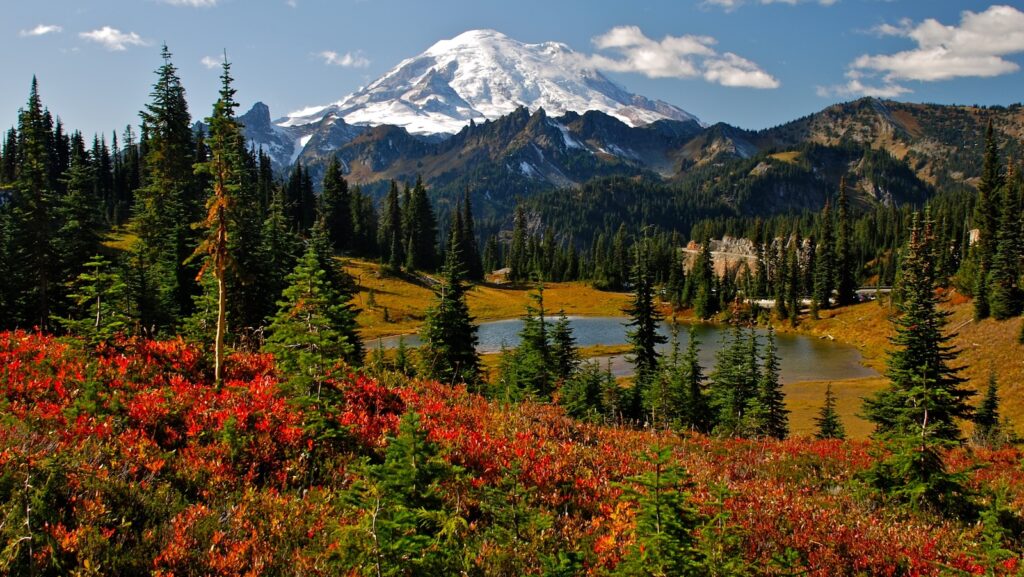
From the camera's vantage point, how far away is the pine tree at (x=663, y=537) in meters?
5.64

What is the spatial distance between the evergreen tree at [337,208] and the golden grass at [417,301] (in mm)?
7196

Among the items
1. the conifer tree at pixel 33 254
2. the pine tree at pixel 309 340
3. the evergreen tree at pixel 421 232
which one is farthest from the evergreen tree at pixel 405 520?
the evergreen tree at pixel 421 232

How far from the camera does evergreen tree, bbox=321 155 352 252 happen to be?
115188 millimetres

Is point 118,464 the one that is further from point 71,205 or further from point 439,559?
point 71,205

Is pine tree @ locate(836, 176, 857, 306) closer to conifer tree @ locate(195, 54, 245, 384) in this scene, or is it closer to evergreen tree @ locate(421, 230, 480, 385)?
evergreen tree @ locate(421, 230, 480, 385)

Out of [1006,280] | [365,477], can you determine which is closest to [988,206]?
[1006,280]

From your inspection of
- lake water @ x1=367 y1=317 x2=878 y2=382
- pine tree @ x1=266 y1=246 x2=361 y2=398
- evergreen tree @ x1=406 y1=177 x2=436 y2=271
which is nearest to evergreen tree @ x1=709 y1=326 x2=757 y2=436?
Result: lake water @ x1=367 y1=317 x2=878 y2=382

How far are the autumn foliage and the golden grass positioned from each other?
53.1 m

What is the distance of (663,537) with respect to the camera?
557 centimetres

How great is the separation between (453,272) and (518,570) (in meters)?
28.7

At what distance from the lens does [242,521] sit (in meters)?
6.61

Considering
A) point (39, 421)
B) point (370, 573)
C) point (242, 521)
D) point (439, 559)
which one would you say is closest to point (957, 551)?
point (439, 559)

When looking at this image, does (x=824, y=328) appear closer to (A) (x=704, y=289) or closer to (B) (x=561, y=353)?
(A) (x=704, y=289)

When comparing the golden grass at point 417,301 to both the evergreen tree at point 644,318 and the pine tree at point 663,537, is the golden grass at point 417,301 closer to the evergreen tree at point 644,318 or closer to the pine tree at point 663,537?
the evergreen tree at point 644,318
